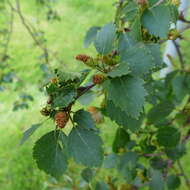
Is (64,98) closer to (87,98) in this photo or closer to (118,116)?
(118,116)

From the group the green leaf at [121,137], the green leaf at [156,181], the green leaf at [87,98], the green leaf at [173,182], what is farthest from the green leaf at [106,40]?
the green leaf at [173,182]

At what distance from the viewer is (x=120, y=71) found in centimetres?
49

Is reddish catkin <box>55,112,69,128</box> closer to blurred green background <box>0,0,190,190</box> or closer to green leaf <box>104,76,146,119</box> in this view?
green leaf <box>104,76,146,119</box>

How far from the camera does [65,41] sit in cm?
328

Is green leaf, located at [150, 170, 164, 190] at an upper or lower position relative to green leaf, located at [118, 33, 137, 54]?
lower

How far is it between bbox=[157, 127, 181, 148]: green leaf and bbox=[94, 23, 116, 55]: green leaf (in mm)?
420

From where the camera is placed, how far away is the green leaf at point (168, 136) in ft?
2.96

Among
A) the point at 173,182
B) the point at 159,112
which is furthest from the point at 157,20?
the point at 173,182

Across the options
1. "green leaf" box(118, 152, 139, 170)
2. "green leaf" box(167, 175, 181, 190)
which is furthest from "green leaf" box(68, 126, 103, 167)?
"green leaf" box(167, 175, 181, 190)

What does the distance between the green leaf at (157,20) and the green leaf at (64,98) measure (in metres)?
0.23

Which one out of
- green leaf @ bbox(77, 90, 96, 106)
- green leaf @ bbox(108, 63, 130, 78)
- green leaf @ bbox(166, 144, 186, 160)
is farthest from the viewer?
green leaf @ bbox(166, 144, 186, 160)

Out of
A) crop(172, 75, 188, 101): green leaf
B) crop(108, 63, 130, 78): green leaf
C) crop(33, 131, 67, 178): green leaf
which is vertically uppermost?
crop(172, 75, 188, 101): green leaf

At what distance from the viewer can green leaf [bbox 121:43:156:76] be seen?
0.53m

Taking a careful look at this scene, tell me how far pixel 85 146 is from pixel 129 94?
128mm
